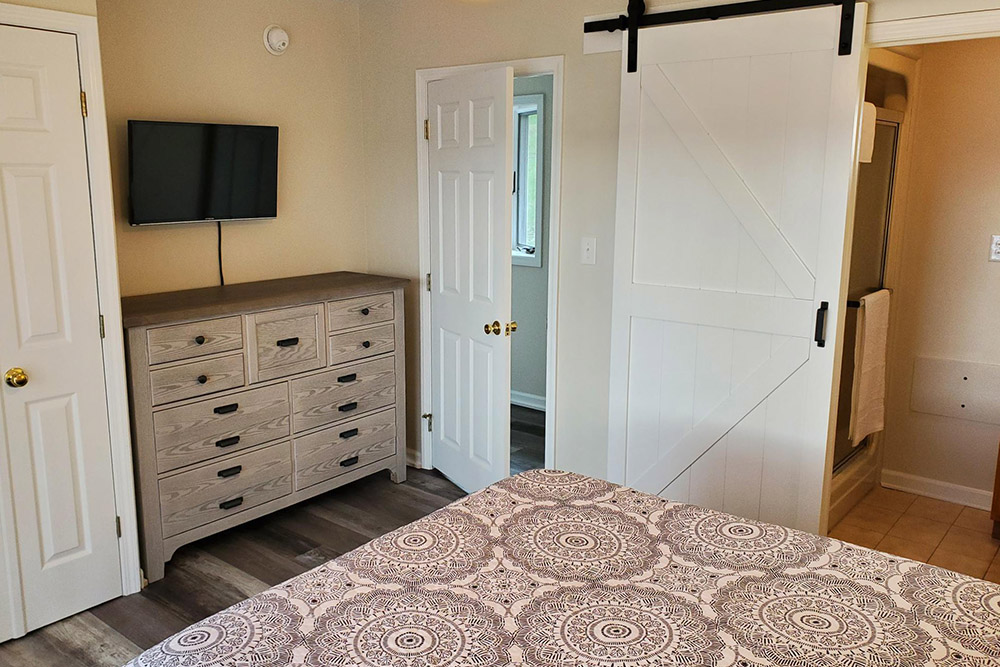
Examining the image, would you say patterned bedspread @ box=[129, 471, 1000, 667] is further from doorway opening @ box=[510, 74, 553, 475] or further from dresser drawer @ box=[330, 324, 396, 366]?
doorway opening @ box=[510, 74, 553, 475]

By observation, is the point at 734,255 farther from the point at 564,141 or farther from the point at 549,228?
the point at 549,228

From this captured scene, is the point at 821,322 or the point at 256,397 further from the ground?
the point at 821,322

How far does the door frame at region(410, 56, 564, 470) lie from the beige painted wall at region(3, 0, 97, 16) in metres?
1.59

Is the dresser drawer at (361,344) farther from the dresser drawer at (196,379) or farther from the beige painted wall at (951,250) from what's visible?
the beige painted wall at (951,250)

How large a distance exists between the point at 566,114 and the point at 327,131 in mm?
1345

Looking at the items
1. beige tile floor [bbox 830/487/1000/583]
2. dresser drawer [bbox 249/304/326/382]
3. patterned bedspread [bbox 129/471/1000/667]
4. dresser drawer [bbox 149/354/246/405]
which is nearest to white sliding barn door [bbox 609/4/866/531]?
beige tile floor [bbox 830/487/1000/583]

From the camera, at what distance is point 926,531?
3504 millimetres

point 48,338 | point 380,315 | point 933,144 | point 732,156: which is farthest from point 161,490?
point 933,144

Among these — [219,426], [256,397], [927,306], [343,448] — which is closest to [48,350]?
[219,426]

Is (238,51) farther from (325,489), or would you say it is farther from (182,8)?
(325,489)

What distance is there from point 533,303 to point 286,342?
217 centimetres

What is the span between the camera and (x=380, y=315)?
373cm

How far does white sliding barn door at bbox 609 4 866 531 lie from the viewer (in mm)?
2676

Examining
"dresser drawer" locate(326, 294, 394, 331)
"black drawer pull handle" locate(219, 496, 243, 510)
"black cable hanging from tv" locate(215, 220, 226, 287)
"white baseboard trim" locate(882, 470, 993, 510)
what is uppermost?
"black cable hanging from tv" locate(215, 220, 226, 287)
